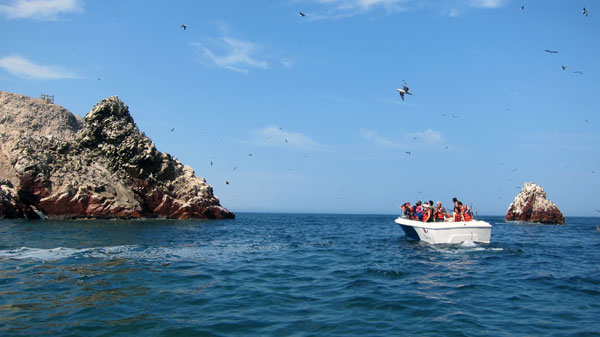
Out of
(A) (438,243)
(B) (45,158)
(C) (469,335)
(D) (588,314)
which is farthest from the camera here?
(B) (45,158)

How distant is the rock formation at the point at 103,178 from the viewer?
4100 cm

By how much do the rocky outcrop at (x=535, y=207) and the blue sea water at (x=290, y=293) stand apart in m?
45.5

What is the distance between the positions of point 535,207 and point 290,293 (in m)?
58.8

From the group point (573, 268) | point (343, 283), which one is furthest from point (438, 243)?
point (343, 283)

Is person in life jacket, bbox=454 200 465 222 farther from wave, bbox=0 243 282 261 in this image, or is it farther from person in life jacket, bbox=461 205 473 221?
wave, bbox=0 243 282 261

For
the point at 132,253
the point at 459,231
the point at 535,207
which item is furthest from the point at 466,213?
the point at 535,207

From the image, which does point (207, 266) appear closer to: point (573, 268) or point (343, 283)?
point (343, 283)

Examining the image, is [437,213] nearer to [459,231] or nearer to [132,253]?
[459,231]

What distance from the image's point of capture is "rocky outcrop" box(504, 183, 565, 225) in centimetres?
5647

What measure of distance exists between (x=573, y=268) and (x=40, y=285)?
18.4 metres

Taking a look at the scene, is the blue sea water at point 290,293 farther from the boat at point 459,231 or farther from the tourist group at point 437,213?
the tourist group at point 437,213

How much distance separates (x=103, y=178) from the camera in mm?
45875

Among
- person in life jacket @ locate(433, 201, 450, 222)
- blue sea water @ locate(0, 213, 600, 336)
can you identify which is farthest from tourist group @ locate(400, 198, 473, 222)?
blue sea water @ locate(0, 213, 600, 336)

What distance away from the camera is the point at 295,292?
35.1ft
